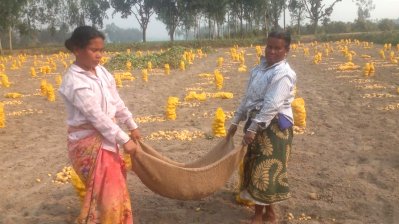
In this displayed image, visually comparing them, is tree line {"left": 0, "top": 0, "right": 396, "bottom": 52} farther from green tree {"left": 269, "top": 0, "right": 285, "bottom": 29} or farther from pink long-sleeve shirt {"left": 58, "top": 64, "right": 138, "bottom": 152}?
pink long-sleeve shirt {"left": 58, "top": 64, "right": 138, "bottom": 152}

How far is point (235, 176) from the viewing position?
5590 mm

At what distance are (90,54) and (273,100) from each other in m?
1.63

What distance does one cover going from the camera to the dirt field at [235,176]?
4.61m

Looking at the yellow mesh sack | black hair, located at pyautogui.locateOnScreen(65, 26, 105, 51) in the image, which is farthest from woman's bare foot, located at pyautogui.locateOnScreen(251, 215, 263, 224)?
the yellow mesh sack

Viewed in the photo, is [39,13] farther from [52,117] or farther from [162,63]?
[52,117]

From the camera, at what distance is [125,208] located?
11.3 ft

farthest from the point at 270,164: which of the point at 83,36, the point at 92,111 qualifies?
the point at 83,36

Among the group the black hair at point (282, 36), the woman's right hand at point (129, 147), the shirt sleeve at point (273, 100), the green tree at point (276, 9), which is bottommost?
the woman's right hand at point (129, 147)

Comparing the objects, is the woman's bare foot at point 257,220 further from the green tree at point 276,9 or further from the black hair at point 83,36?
the green tree at point 276,9

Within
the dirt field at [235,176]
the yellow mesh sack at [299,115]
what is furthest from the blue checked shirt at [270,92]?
the yellow mesh sack at [299,115]

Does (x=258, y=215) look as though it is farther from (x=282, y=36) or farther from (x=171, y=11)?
(x=171, y=11)

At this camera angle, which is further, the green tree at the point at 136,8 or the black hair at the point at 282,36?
the green tree at the point at 136,8

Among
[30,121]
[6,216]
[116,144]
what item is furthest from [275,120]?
Answer: [30,121]

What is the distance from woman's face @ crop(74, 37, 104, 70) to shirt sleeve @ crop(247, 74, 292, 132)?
150 centimetres
